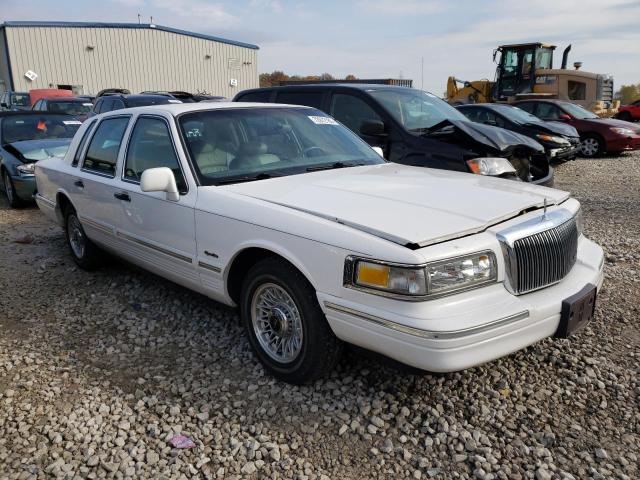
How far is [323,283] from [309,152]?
62.4 inches

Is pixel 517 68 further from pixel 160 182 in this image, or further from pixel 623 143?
Result: pixel 160 182

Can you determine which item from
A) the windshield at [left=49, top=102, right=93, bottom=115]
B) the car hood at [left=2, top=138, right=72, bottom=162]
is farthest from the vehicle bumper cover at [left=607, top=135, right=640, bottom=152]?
the windshield at [left=49, top=102, right=93, bottom=115]

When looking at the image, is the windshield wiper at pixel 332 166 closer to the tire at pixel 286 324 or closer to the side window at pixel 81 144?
the tire at pixel 286 324

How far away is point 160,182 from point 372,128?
10.6 feet

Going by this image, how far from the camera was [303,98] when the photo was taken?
7.18m

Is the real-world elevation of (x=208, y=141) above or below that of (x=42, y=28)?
below

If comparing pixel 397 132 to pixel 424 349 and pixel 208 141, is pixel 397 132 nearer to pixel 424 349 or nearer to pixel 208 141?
pixel 208 141

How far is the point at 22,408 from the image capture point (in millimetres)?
3096

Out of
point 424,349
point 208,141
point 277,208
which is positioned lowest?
point 424,349

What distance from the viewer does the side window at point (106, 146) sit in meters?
4.61

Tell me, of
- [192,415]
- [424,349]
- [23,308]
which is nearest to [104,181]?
[23,308]

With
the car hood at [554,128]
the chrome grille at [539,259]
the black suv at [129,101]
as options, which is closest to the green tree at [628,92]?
the car hood at [554,128]

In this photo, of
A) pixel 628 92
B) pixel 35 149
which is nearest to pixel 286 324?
pixel 35 149

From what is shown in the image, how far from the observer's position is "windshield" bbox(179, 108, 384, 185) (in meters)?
3.74
